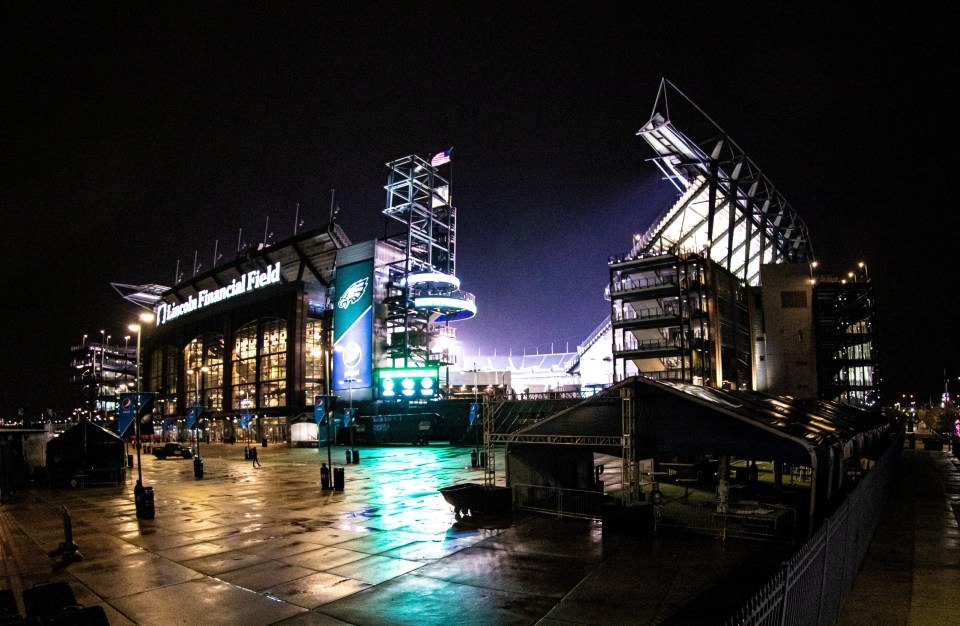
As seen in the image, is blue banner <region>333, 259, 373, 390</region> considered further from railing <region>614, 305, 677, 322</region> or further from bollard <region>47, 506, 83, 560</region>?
bollard <region>47, 506, 83, 560</region>

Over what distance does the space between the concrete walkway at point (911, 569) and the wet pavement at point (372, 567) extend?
6.31 ft

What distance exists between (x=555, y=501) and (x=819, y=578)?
522 inches

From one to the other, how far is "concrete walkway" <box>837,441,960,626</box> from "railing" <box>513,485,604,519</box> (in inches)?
315

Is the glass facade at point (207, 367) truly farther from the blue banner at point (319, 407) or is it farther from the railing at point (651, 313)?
the railing at point (651, 313)

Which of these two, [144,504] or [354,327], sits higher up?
[354,327]

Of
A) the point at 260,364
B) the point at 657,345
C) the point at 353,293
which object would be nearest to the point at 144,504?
the point at 657,345

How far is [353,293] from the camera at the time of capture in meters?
80.3

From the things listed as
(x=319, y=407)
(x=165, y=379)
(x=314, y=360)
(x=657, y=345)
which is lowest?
(x=319, y=407)

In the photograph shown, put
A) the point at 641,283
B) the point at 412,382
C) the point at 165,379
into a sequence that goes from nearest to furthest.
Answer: the point at 412,382 < the point at 641,283 < the point at 165,379

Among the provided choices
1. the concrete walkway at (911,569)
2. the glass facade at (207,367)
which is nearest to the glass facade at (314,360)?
the glass facade at (207,367)

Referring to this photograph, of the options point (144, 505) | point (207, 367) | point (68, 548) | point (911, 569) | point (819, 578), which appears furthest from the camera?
point (207, 367)

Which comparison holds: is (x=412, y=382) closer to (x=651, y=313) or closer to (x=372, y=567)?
(x=651, y=313)

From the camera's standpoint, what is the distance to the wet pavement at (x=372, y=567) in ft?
33.7

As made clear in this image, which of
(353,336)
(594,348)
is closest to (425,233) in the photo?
(353,336)
